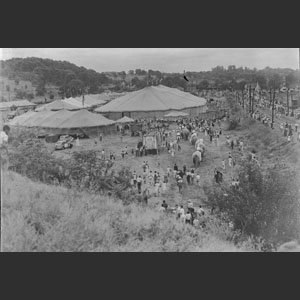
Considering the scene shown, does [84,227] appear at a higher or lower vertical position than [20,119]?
lower

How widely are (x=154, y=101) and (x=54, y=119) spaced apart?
284 centimetres

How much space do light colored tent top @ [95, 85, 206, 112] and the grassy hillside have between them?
379 centimetres

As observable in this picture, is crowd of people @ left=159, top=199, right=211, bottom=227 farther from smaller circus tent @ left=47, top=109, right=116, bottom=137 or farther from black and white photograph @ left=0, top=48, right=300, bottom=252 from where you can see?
smaller circus tent @ left=47, top=109, right=116, bottom=137

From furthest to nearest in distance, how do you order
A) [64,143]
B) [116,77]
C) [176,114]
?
1. [176,114]
2. [116,77]
3. [64,143]

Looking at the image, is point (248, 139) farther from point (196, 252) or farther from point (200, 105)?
point (196, 252)

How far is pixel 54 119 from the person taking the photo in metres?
10.4

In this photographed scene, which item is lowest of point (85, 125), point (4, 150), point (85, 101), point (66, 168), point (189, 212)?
point (189, 212)

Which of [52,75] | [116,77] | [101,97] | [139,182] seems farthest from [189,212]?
[52,75]

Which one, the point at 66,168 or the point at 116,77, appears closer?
the point at 66,168

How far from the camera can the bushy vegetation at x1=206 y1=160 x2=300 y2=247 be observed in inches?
313

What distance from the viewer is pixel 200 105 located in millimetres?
12805

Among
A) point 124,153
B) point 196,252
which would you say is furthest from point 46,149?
point 196,252

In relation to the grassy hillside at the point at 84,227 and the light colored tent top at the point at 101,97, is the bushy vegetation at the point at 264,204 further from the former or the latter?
the light colored tent top at the point at 101,97

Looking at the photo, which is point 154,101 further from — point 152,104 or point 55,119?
point 55,119
